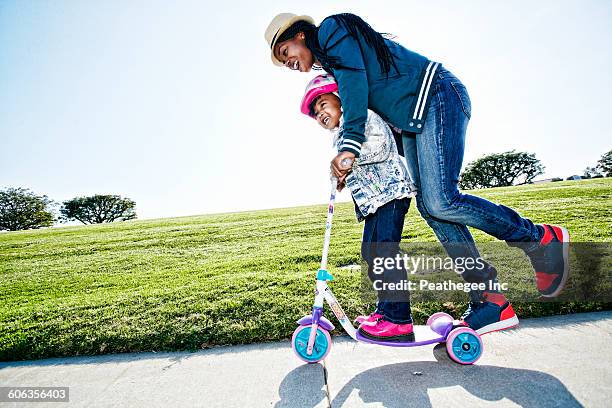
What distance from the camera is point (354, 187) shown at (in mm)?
2506

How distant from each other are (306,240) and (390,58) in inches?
205

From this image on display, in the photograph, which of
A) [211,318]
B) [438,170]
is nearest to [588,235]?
[438,170]

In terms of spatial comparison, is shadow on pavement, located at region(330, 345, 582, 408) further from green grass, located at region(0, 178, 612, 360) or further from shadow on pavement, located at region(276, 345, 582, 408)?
green grass, located at region(0, 178, 612, 360)

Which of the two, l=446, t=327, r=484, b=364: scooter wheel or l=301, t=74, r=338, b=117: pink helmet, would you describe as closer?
l=446, t=327, r=484, b=364: scooter wheel

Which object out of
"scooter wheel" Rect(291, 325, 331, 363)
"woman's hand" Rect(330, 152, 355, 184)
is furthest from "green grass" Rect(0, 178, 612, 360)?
"woman's hand" Rect(330, 152, 355, 184)

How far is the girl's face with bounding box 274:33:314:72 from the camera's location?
243cm

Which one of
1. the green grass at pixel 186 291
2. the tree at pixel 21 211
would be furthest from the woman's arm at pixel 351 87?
the tree at pixel 21 211

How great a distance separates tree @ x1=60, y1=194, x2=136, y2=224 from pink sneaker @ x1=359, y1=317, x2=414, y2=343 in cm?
5461

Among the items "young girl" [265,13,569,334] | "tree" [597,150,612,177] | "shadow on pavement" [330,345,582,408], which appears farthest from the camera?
"tree" [597,150,612,177]

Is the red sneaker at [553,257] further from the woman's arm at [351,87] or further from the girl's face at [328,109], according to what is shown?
the girl's face at [328,109]

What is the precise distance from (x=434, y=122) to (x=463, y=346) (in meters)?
1.41

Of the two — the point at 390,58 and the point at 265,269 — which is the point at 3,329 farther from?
the point at 390,58

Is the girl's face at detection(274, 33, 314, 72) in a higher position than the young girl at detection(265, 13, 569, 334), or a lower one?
higher

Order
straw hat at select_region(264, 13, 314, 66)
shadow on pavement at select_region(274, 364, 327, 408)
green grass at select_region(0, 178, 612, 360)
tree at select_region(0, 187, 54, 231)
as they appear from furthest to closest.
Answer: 1. tree at select_region(0, 187, 54, 231)
2. green grass at select_region(0, 178, 612, 360)
3. straw hat at select_region(264, 13, 314, 66)
4. shadow on pavement at select_region(274, 364, 327, 408)
